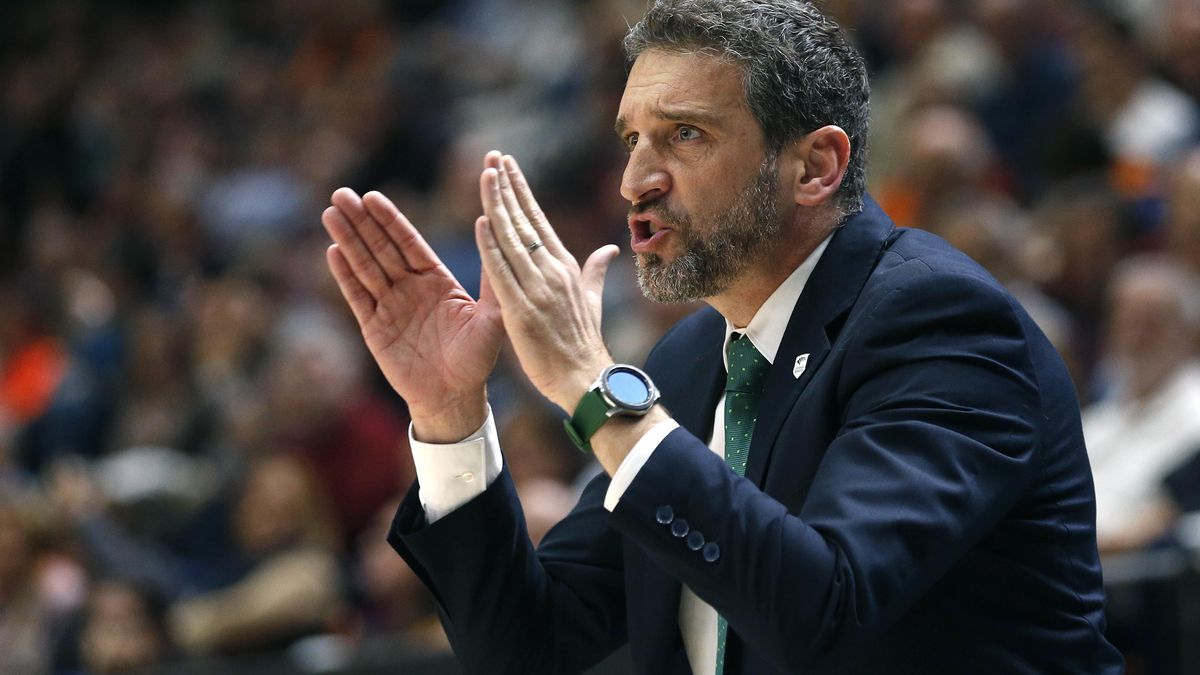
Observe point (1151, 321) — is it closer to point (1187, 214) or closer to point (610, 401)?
point (1187, 214)

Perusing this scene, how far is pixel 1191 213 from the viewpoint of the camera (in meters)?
5.12

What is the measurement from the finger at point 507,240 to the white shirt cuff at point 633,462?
258mm

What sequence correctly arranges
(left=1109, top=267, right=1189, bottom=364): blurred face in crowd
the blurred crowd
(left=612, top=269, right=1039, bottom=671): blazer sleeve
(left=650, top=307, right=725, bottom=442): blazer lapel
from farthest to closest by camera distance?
the blurred crowd
(left=1109, top=267, right=1189, bottom=364): blurred face in crowd
(left=650, top=307, right=725, bottom=442): blazer lapel
(left=612, top=269, right=1039, bottom=671): blazer sleeve

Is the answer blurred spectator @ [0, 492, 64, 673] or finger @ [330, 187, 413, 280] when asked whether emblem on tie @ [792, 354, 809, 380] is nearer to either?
finger @ [330, 187, 413, 280]

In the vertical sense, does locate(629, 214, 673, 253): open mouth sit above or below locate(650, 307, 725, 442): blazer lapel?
above

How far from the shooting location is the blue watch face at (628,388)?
218 centimetres

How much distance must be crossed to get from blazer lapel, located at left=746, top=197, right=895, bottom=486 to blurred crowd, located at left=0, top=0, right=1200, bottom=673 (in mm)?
2238

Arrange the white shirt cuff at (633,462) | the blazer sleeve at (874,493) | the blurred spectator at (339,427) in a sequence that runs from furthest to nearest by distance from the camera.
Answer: the blurred spectator at (339,427) → the white shirt cuff at (633,462) → the blazer sleeve at (874,493)

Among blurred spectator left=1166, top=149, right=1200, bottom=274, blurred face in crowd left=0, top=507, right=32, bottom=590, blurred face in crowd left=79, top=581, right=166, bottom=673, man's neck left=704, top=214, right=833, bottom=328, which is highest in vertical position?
man's neck left=704, top=214, right=833, bottom=328

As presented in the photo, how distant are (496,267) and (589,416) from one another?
0.24 metres

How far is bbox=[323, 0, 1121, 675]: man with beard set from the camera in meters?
2.11

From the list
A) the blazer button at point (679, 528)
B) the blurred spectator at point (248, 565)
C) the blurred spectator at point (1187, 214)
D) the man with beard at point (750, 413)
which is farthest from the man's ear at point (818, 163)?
the blurred spectator at point (248, 565)

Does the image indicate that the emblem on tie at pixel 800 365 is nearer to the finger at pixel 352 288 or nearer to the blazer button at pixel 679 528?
the blazer button at pixel 679 528

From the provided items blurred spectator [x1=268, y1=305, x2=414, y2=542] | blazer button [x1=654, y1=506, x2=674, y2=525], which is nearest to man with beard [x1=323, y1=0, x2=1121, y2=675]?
blazer button [x1=654, y1=506, x2=674, y2=525]
